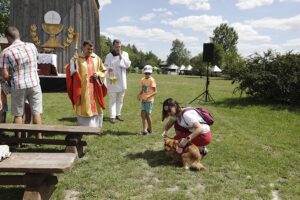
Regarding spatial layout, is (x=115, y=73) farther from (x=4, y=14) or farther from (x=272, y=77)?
(x=4, y=14)

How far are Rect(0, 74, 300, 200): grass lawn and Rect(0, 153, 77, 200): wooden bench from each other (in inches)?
20.0

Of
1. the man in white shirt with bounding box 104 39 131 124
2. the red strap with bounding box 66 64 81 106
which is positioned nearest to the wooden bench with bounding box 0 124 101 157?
the red strap with bounding box 66 64 81 106

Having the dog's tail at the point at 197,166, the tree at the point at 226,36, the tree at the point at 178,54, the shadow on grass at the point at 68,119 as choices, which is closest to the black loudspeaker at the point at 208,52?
the shadow on grass at the point at 68,119

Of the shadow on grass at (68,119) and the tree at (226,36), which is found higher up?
the tree at (226,36)

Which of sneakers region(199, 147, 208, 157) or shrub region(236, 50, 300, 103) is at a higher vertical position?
shrub region(236, 50, 300, 103)

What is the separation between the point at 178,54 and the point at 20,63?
118151mm

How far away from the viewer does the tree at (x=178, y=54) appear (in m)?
119

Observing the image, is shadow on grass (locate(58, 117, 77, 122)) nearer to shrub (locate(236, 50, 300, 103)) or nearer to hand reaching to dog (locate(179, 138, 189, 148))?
hand reaching to dog (locate(179, 138, 189, 148))

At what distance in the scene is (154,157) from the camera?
6.27 meters

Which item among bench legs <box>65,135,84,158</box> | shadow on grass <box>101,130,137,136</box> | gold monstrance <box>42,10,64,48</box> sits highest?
gold monstrance <box>42,10,64,48</box>

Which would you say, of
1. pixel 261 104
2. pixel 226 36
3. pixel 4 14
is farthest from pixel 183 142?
pixel 226 36

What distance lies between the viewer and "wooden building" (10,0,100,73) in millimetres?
16406

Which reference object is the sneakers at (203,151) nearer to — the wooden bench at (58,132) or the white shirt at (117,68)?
the wooden bench at (58,132)

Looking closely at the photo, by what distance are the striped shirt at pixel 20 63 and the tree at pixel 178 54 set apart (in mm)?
112512
